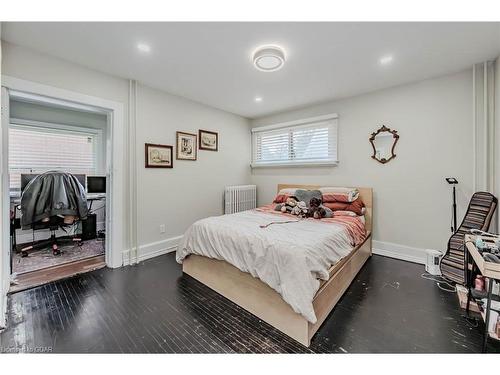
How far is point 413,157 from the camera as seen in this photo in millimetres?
3076

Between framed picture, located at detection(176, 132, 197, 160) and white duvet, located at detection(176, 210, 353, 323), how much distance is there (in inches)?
60.7

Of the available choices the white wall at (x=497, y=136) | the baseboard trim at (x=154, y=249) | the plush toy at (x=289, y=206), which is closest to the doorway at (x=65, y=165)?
the baseboard trim at (x=154, y=249)

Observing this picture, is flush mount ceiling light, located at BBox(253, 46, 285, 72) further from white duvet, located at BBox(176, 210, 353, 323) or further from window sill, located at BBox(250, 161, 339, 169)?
window sill, located at BBox(250, 161, 339, 169)

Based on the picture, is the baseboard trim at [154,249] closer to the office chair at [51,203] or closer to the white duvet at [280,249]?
the white duvet at [280,249]

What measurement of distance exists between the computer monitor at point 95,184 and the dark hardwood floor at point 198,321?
2.21 metres

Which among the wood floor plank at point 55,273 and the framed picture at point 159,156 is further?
the framed picture at point 159,156

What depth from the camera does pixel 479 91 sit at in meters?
2.59

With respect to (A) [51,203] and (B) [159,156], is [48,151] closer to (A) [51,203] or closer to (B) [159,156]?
(A) [51,203]

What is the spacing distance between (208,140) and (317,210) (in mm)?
2329

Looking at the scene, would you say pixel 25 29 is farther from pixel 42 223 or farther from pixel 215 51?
pixel 42 223

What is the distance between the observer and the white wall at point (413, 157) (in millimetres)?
2770

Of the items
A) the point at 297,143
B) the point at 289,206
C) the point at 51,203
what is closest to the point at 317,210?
the point at 289,206

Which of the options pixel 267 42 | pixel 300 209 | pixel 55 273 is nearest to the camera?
pixel 267 42
